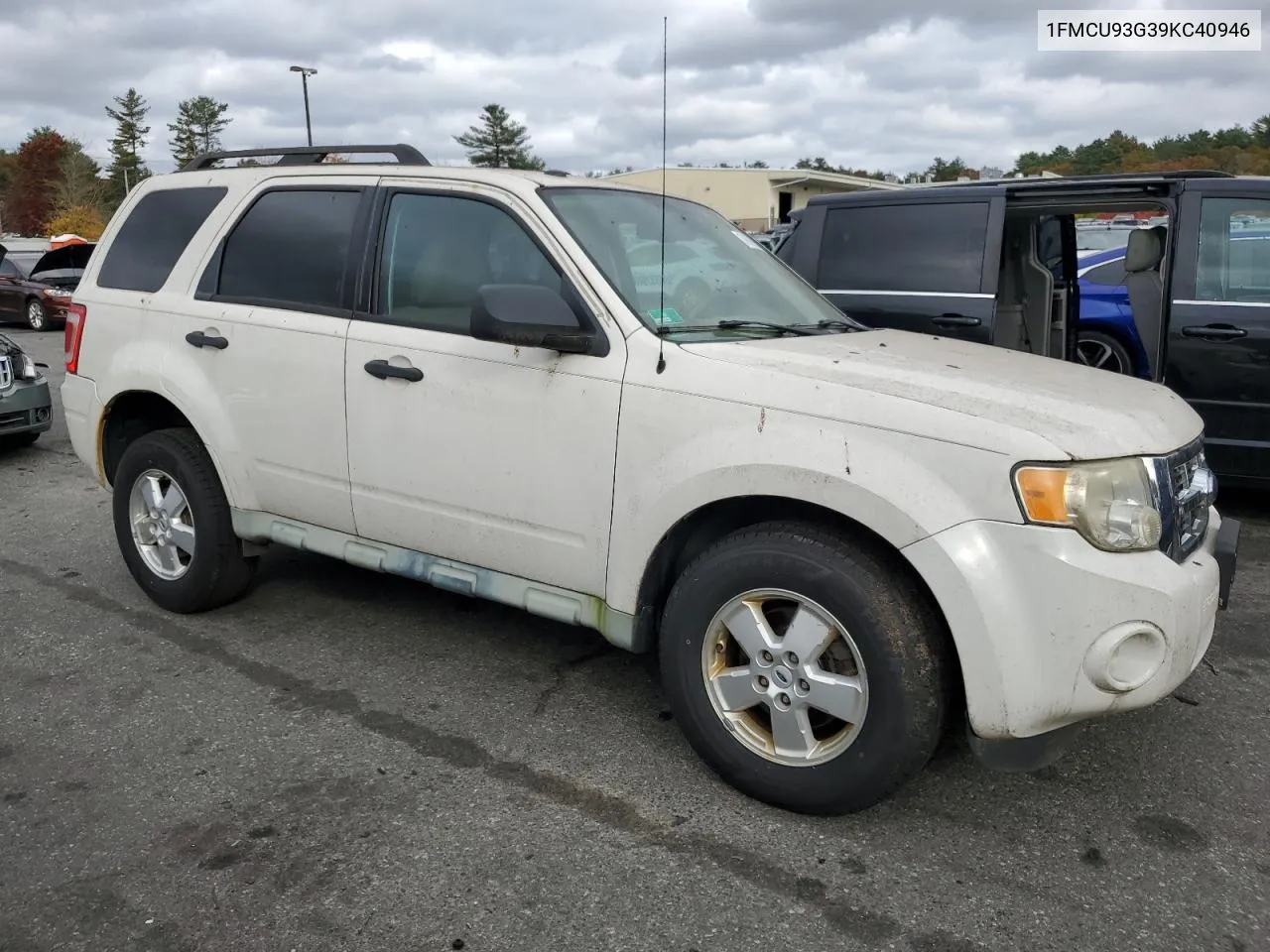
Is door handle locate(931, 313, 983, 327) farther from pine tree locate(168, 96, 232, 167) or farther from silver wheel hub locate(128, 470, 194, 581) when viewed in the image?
pine tree locate(168, 96, 232, 167)

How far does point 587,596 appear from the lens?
342cm

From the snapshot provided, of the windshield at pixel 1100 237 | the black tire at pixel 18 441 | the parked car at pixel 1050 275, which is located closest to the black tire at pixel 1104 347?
the parked car at pixel 1050 275

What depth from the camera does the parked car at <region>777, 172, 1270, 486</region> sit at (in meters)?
5.58

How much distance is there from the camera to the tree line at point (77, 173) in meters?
61.8

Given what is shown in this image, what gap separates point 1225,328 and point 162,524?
5.41m

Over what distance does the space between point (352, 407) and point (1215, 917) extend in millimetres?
3074

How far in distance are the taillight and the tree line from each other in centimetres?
5620

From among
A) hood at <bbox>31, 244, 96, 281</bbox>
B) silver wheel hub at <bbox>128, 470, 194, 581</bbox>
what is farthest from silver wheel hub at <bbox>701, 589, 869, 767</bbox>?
hood at <bbox>31, 244, 96, 281</bbox>

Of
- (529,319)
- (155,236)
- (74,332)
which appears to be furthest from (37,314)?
(529,319)

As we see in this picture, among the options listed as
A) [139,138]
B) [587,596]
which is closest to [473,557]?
[587,596]

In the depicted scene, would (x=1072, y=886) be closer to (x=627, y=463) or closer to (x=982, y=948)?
(x=982, y=948)

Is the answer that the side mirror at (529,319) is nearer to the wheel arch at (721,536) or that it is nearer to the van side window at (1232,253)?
the wheel arch at (721,536)

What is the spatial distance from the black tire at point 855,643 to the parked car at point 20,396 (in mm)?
6932

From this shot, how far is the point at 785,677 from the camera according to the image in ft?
9.78
